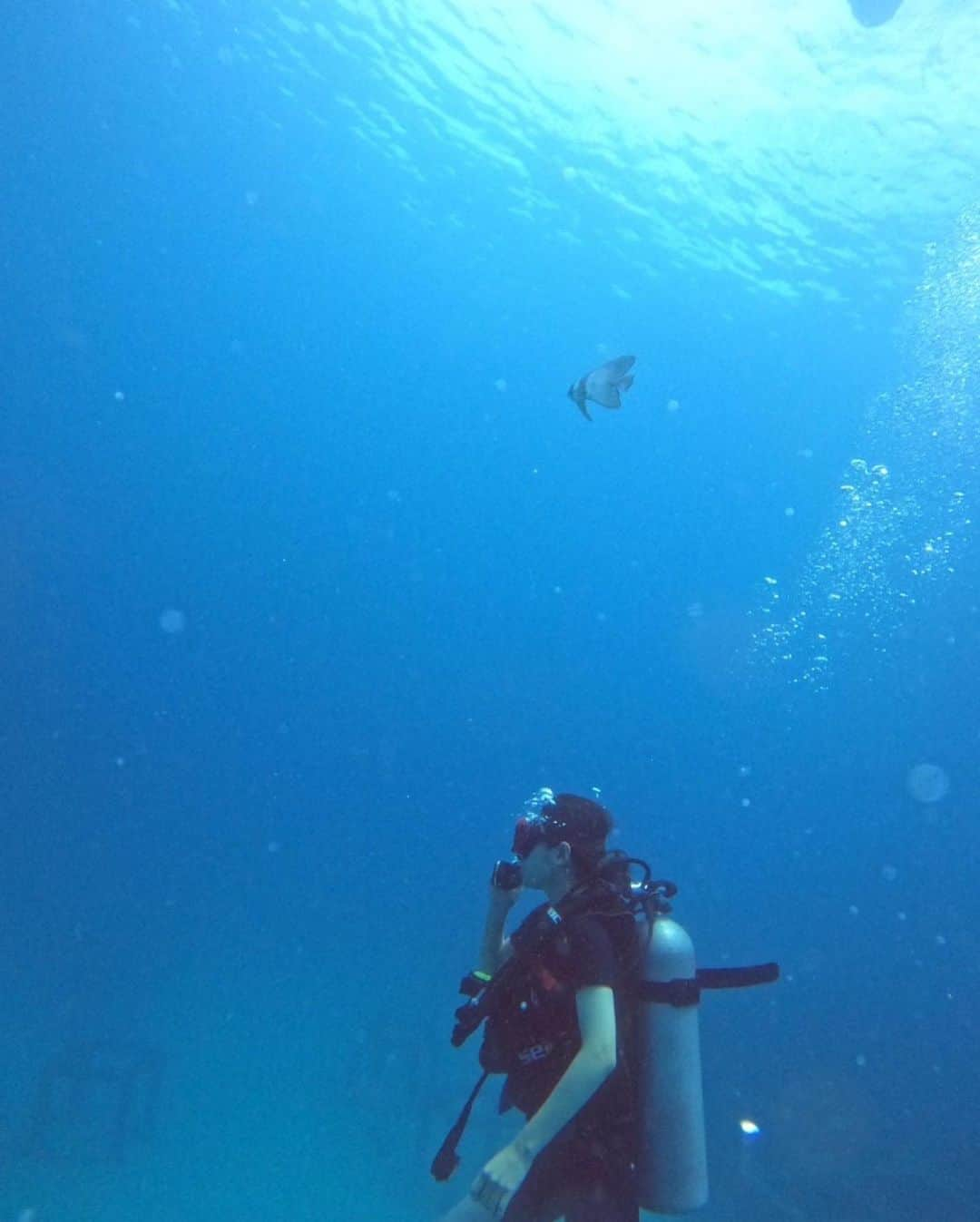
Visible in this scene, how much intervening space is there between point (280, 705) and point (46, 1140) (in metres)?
47.6

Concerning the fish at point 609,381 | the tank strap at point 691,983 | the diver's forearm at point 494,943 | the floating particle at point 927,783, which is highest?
the floating particle at point 927,783

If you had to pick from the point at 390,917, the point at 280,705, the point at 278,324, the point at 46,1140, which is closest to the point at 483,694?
the point at 280,705

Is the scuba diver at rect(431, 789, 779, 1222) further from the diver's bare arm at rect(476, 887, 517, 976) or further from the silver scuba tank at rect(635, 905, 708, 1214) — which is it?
the diver's bare arm at rect(476, 887, 517, 976)

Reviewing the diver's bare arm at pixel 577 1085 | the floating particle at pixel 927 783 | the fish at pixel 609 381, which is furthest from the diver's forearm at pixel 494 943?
the floating particle at pixel 927 783

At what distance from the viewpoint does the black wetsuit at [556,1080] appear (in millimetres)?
2998

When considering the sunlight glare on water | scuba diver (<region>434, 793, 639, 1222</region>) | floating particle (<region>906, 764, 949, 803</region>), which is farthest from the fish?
floating particle (<region>906, 764, 949, 803</region>)

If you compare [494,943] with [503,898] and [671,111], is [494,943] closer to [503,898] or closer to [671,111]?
[503,898]

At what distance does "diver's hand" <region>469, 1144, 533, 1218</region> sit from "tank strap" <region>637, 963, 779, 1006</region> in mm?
911

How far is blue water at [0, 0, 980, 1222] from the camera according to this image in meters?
18.1

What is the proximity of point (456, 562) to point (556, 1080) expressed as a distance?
3420 inches

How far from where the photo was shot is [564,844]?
3309 millimetres

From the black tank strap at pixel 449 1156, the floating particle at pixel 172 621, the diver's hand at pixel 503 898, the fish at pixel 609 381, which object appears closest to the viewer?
the black tank strap at pixel 449 1156

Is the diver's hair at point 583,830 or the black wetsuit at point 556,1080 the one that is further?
the diver's hair at point 583,830

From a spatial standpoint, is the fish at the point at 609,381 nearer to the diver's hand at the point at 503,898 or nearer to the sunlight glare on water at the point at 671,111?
the diver's hand at the point at 503,898
